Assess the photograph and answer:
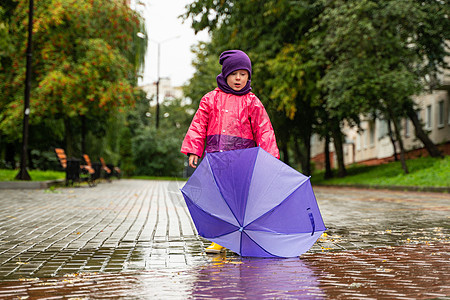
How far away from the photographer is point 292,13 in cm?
2502

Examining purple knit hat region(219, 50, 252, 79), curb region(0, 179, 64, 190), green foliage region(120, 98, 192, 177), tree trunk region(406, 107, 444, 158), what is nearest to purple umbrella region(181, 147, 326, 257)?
purple knit hat region(219, 50, 252, 79)

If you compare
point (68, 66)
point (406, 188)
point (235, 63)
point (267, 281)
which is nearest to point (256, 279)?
point (267, 281)

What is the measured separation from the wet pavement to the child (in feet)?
2.06

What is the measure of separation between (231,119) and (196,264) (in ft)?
4.73

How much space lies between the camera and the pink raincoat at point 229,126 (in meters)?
5.75

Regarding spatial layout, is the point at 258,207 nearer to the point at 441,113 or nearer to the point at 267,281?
the point at 267,281

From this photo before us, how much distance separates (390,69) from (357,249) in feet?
64.6

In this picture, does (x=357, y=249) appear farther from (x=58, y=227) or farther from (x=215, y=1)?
(x=215, y=1)

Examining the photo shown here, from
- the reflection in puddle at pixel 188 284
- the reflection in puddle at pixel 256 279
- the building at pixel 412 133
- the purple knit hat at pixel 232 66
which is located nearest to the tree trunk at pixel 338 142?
the building at pixel 412 133

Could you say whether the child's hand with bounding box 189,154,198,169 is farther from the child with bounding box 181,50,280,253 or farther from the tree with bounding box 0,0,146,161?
the tree with bounding box 0,0,146,161

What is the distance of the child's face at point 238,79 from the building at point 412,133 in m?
21.1

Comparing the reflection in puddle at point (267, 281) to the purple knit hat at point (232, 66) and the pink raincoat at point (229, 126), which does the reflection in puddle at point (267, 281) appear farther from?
the purple knit hat at point (232, 66)

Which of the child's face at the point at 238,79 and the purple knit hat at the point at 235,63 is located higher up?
the purple knit hat at the point at 235,63

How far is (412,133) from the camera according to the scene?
128 ft
